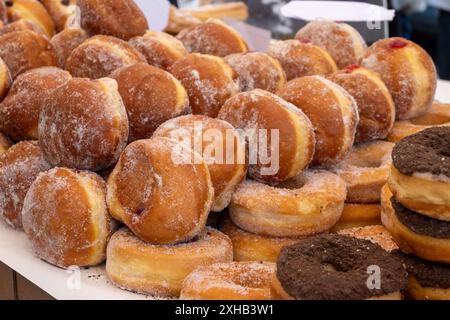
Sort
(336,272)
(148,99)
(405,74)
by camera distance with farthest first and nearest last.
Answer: (405,74)
(148,99)
(336,272)

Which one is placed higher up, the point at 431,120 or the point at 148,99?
the point at 148,99

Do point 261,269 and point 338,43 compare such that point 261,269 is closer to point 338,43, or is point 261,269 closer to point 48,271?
point 48,271

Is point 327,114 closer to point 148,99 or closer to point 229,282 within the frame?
point 148,99

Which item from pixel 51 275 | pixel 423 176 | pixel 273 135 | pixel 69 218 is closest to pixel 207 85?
pixel 273 135

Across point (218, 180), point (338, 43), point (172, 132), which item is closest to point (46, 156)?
point (172, 132)

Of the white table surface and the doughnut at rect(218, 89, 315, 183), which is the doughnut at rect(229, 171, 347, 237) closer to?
the doughnut at rect(218, 89, 315, 183)

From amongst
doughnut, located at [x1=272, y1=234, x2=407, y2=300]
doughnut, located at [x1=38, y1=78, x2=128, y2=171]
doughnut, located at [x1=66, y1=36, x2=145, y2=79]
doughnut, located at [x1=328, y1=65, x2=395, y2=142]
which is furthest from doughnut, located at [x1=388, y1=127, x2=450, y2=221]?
doughnut, located at [x1=66, y1=36, x2=145, y2=79]

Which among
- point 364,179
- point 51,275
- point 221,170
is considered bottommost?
point 51,275
